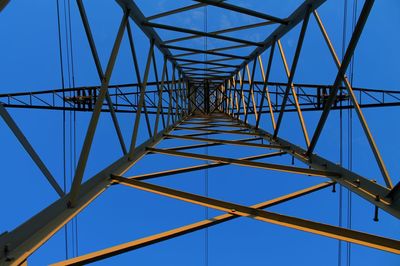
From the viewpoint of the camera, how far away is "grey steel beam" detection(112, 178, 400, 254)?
300cm

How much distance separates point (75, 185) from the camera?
3.75m

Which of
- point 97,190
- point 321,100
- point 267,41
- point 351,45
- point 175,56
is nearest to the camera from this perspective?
point 351,45

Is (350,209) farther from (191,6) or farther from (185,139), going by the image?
(191,6)

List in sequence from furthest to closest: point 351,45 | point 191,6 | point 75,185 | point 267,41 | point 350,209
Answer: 1. point 267,41
2. point 191,6
3. point 350,209
4. point 351,45
5. point 75,185

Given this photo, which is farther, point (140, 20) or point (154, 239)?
point (140, 20)

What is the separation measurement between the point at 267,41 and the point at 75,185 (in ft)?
23.6

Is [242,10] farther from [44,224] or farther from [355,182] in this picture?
[44,224]

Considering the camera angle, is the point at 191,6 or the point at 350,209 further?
the point at 191,6

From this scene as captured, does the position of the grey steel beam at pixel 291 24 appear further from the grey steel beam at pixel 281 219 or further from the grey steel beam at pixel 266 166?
the grey steel beam at pixel 281 219

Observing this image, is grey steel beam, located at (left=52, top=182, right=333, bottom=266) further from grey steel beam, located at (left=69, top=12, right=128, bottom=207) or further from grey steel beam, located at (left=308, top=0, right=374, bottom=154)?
grey steel beam, located at (left=308, top=0, right=374, bottom=154)

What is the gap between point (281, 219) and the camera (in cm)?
364

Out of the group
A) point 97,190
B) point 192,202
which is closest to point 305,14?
point 192,202

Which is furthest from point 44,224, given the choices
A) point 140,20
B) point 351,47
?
point 140,20

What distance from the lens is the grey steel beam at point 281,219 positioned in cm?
300
